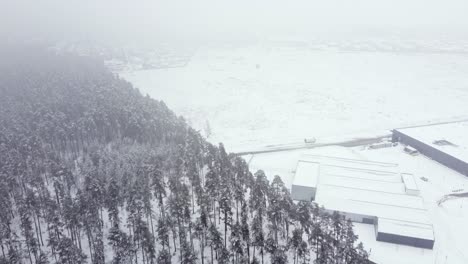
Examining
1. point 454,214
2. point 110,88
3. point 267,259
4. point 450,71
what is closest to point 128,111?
point 110,88

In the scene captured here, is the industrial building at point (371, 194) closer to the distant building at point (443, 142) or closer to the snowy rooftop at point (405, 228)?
the snowy rooftop at point (405, 228)

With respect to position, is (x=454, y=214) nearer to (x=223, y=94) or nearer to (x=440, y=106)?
(x=440, y=106)

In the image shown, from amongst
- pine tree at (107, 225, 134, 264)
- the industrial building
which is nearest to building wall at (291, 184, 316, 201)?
the industrial building

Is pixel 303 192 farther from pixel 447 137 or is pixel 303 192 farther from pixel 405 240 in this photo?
pixel 447 137

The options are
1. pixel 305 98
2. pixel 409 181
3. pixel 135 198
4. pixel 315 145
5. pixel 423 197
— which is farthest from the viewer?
pixel 305 98

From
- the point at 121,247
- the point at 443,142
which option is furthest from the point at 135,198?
the point at 443,142

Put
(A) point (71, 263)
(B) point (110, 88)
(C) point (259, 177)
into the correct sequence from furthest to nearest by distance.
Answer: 1. (B) point (110, 88)
2. (C) point (259, 177)
3. (A) point (71, 263)
